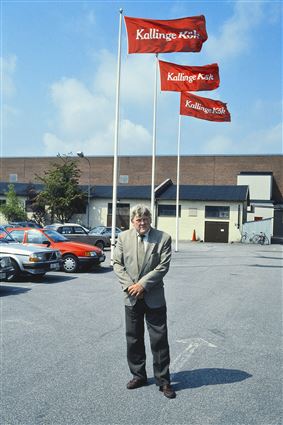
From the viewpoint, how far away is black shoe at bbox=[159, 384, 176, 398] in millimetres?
4402

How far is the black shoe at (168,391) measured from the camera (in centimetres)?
440

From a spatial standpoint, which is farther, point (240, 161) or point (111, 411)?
point (240, 161)

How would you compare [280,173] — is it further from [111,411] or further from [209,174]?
[111,411]

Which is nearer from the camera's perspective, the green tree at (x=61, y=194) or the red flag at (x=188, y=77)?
the red flag at (x=188, y=77)

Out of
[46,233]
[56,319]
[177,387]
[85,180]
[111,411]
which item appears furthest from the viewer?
[85,180]

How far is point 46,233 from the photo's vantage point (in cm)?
1585

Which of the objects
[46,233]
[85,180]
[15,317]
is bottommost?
[15,317]

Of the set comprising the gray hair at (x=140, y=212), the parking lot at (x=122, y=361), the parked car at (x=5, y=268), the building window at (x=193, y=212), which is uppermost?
the building window at (x=193, y=212)

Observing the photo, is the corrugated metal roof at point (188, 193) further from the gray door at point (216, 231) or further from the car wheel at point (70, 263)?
the car wheel at point (70, 263)

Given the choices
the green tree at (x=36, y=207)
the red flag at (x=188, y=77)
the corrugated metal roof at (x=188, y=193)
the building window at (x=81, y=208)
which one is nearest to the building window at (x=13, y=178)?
the corrugated metal roof at (x=188, y=193)

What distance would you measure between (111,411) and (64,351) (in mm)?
Answer: 1970

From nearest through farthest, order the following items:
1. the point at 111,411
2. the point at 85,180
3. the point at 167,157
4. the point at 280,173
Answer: the point at 111,411 → the point at 280,173 → the point at 167,157 → the point at 85,180

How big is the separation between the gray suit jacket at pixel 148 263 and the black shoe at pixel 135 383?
0.80m

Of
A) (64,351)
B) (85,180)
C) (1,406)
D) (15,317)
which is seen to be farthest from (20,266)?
(85,180)
